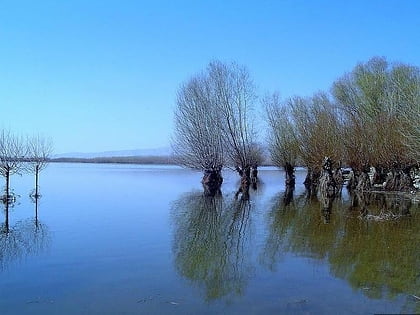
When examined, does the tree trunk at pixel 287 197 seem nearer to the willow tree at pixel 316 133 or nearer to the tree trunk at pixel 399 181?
the willow tree at pixel 316 133

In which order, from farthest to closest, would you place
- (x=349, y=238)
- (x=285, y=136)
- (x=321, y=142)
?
(x=285, y=136), (x=321, y=142), (x=349, y=238)

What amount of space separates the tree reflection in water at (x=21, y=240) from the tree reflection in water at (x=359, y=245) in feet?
19.4

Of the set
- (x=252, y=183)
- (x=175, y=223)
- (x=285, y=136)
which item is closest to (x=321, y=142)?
(x=285, y=136)

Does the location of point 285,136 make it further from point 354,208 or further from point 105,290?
point 105,290

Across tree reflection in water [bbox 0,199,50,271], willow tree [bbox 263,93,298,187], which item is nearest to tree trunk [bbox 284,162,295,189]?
willow tree [bbox 263,93,298,187]

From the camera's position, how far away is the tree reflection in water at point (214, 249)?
335 inches

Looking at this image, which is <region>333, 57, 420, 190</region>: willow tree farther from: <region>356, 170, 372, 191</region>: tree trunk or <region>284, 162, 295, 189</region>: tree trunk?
<region>284, 162, 295, 189</region>: tree trunk

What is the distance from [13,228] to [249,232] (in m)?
7.92

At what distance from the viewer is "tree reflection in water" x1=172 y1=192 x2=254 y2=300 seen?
335 inches

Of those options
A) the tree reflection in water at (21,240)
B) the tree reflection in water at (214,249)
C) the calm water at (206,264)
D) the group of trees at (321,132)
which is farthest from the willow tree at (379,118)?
the tree reflection in water at (21,240)

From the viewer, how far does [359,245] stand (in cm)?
1216

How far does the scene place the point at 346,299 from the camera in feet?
24.3

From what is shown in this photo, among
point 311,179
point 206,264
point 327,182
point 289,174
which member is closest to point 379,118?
point 327,182

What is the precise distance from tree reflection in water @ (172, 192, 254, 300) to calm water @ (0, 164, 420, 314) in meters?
0.03
